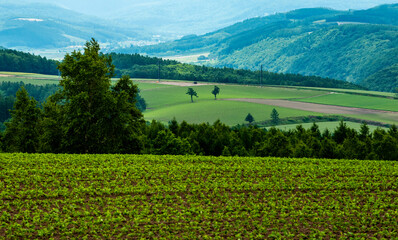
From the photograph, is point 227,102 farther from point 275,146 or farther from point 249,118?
point 275,146

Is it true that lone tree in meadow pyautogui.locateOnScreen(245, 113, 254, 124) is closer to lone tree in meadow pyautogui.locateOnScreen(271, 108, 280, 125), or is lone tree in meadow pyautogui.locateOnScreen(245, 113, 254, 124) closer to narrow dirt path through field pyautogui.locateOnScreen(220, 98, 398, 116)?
lone tree in meadow pyautogui.locateOnScreen(271, 108, 280, 125)

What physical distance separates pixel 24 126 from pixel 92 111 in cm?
1181

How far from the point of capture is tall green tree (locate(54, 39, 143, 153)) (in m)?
47.3

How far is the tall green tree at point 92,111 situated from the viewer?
47.3m

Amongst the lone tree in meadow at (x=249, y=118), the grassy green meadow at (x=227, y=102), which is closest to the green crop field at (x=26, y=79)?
the grassy green meadow at (x=227, y=102)

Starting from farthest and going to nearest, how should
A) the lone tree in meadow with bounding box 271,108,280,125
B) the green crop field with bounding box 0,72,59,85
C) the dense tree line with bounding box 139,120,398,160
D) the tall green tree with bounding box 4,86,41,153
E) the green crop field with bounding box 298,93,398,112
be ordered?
the green crop field with bounding box 0,72,59,85 < the green crop field with bounding box 298,93,398,112 < the lone tree in meadow with bounding box 271,108,280,125 < the dense tree line with bounding box 139,120,398,160 < the tall green tree with bounding box 4,86,41,153

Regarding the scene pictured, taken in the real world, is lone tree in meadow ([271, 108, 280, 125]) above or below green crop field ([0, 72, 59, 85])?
below

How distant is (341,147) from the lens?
198ft

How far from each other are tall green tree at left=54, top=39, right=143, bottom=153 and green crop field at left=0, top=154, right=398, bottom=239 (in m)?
9.87

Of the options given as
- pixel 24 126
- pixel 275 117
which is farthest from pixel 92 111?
pixel 275 117

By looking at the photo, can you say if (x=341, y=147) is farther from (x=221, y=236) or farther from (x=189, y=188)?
(x=221, y=236)

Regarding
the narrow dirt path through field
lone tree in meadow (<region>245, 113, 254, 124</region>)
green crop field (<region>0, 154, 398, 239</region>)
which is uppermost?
green crop field (<region>0, 154, 398, 239</region>)

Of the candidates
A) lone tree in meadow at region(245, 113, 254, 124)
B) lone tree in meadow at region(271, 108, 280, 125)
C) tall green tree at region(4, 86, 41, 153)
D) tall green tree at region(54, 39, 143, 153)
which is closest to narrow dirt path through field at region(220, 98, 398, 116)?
lone tree in meadow at region(271, 108, 280, 125)

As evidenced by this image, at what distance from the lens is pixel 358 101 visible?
536 feet
